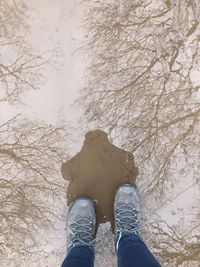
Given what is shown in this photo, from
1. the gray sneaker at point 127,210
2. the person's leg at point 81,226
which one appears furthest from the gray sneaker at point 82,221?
the gray sneaker at point 127,210

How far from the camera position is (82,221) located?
236 centimetres

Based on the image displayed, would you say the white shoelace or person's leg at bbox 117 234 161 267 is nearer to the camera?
person's leg at bbox 117 234 161 267

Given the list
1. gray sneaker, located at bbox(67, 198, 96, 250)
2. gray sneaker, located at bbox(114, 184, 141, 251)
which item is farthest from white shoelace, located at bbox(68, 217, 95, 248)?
gray sneaker, located at bbox(114, 184, 141, 251)

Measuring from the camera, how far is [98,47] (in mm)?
2494

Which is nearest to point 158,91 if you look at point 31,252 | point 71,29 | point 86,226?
point 71,29

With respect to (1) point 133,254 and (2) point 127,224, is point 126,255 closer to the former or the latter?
(1) point 133,254


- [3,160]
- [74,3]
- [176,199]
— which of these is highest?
[74,3]

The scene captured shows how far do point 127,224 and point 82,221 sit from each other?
0.78ft

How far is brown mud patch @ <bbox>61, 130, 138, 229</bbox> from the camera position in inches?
95.5

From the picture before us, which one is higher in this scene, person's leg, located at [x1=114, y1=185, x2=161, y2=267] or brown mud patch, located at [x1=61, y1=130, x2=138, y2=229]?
brown mud patch, located at [x1=61, y1=130, x2=138, y2=229]

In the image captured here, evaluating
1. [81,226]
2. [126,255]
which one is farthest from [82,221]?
[126,255]

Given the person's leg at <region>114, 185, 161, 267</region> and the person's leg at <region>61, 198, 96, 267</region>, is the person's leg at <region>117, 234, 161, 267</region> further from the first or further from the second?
the person's leg at <region>61, 198, 96, 267</region>

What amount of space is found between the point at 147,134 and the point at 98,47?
1.81 ft

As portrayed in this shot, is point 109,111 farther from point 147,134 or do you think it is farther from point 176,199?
point 176,199
